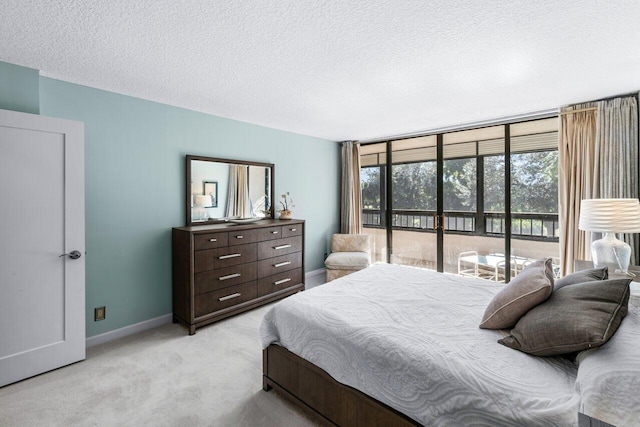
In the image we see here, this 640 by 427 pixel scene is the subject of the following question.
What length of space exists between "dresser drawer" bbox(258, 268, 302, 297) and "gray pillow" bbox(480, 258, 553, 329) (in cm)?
265

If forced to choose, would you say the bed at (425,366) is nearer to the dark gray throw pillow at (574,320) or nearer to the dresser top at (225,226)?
the dark gray throw pillow at (574,320)

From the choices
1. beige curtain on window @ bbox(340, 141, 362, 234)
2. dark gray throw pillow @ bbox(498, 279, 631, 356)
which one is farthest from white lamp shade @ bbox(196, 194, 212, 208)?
dark gray throw pillow @ bbox(498, 279, 631, 356)

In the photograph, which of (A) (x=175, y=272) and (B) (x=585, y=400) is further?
(A) (x=175, y=272)

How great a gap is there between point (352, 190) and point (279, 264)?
221 cm

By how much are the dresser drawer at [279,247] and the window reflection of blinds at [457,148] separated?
220 centimetres

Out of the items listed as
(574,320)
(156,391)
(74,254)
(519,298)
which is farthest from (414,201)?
(74,254)

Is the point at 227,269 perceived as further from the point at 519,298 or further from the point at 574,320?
the point at 574,320

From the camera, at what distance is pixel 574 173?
3.36 meters

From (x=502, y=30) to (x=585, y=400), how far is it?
2031 mm

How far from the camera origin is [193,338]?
9.68ft

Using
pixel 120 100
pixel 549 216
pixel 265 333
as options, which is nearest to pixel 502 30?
pixel 265 333

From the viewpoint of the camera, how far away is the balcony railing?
3.79m

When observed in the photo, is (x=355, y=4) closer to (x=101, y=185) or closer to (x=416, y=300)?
(x=416, y=300)

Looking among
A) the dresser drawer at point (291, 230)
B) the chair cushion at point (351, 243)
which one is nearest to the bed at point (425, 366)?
the dresser drawer at point (291, 230)
